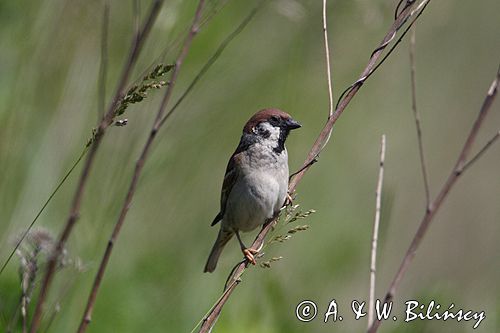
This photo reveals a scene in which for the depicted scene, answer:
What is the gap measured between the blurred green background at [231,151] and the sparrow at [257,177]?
0.89ft

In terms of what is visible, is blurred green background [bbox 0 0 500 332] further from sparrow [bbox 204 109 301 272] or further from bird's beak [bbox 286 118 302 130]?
bird's beak [bbox 286 118 302 130]

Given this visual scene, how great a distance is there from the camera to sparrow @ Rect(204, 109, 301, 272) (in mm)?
3150

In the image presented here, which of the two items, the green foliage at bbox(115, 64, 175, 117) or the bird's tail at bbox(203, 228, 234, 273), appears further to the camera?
the bird's tail at bbox(203, 228, 234, 273)

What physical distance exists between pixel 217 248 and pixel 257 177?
425 mm

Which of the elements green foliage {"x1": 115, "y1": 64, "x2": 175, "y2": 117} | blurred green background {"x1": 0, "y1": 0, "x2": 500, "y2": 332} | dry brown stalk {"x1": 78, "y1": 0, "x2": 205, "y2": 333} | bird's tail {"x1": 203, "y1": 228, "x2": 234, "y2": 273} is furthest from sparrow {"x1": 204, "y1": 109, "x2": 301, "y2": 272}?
dry brown stalk {"x1": 78, "y1": 0, "x2": 205, "y2": 333}

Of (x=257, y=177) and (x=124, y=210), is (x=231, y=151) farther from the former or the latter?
(x=124, y=210)

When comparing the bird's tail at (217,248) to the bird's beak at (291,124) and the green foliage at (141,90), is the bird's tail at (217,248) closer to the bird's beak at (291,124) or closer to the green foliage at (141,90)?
the bird's beak at (291,124)

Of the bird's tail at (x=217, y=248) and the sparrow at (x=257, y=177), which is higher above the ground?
the sparrow at (x=257, y=177)

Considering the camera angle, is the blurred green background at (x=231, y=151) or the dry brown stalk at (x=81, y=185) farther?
the blurred green background at (x=231, y=151)

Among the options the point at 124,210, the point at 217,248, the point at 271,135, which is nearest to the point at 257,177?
the point at 271,135

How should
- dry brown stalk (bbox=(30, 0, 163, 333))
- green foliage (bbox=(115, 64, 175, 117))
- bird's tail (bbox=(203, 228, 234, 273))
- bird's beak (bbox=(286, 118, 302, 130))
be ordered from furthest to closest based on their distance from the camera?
bird's tail (bbox=(203, 228, 234, 273)) < bird's beak (bbox=(286, 118, 302, 130)) < green foliage (bbox=(115, 64, 175, 117)) < dry brown stalk (bbox=(30, 0, 163, 333))

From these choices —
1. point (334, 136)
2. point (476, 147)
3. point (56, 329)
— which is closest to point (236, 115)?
point (334, 136)

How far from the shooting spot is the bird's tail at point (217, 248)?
11.0 feet

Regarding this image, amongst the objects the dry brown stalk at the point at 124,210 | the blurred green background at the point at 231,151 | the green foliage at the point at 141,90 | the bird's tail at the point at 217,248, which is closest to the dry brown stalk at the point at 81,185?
the dry brown stalk at the point at 124,210
